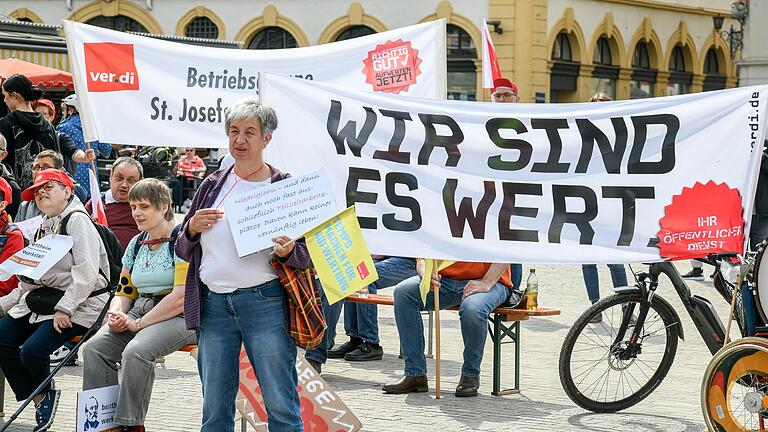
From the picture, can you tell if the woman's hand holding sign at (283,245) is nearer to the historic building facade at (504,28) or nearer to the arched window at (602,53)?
the historic building facade at (504,28)

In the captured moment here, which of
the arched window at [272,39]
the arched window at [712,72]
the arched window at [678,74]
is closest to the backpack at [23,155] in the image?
the arched window at [272,39]

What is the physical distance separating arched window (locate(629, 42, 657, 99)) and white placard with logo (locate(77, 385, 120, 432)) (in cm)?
3688

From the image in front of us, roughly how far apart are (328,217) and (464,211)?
6.73 ft

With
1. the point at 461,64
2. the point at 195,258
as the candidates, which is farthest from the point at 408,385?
the point at 461,64

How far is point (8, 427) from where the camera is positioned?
25.4ft

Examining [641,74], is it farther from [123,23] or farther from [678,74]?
[123,23]

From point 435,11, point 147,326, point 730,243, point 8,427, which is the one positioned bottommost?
point 8,427

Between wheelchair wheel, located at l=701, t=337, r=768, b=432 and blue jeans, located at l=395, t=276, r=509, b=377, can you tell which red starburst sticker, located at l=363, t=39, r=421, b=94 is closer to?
blue jeans, located at l=395, t=276, r=509, b=377

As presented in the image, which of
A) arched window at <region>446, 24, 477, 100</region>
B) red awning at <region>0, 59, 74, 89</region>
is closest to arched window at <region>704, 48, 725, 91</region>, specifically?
arched window at <region>446, 24, 477, 100</region>

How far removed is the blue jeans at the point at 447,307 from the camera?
8.46 meters

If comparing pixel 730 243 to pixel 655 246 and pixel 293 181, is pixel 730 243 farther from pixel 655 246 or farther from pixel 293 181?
pixel 293 181

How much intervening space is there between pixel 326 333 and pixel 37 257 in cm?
250

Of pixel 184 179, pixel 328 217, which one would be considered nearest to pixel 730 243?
pixel 328 217

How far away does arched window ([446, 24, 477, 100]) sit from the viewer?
3750cm
